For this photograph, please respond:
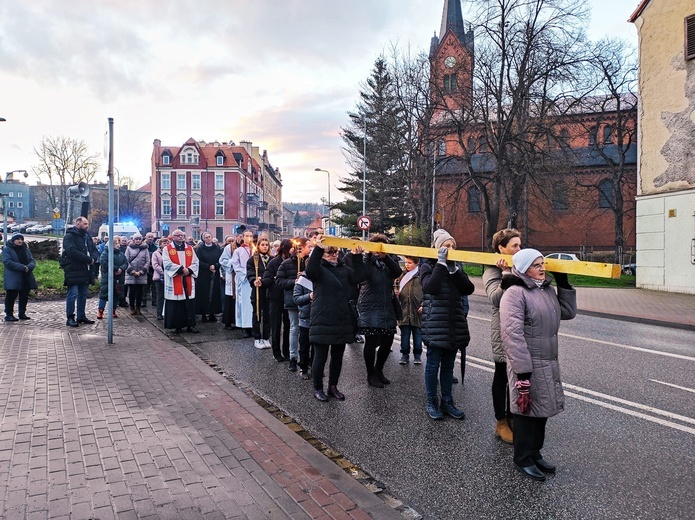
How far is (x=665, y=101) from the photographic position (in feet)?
66.5

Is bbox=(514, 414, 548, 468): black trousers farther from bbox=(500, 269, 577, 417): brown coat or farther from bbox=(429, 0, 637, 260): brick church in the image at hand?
bbox=(429, 0, 637, 260): brick church

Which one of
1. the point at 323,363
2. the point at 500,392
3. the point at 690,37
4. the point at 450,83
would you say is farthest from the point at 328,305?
the point at 450,83

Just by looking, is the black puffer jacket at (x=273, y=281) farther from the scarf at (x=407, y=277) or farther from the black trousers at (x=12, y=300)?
the black trousers at (x=12, y=300)

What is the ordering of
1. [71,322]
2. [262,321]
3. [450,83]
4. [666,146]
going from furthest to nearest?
[450,83] < [666,146] < [71,322] < [262,321]

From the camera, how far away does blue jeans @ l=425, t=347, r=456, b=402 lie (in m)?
5.49

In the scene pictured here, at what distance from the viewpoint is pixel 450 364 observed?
18.2ft

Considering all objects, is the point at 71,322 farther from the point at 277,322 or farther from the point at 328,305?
the point at 328,305

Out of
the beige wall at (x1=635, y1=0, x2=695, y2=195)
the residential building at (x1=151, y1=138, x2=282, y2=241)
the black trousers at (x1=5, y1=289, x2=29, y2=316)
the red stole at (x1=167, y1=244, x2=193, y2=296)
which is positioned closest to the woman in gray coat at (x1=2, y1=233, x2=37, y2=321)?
the black trousers at (x1=5, y1=289, x2=29, y2=316)

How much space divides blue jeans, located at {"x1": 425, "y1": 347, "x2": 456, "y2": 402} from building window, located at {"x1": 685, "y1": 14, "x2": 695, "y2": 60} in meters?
19.5

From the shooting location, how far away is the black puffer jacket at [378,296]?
21.8ft

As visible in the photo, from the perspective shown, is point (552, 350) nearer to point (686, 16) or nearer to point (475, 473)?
point (475, 473)

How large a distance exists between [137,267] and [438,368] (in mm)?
9472

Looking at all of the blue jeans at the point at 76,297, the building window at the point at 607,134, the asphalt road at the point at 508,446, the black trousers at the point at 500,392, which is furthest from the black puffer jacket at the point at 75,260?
the building window at the point at 607,134

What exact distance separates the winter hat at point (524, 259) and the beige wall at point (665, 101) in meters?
18.8
